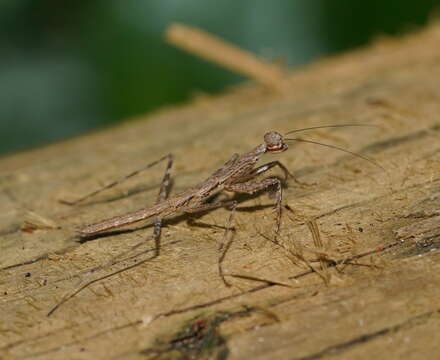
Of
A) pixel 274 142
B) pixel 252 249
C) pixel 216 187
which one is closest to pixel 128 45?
pixel 216 187

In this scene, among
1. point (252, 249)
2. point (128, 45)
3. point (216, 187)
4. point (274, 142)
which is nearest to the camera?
point (252, 249)

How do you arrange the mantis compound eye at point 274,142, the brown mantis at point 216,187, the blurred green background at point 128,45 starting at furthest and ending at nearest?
the blurred green background at point 128,45 → the mantis compound eye at point 274,142 → the brown mantis at point 216,187

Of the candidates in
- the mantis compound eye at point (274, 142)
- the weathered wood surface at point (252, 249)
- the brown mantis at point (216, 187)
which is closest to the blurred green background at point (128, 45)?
the weathered wood surface at point (252, 249)

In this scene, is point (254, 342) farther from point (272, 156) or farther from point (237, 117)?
point (237, 117)

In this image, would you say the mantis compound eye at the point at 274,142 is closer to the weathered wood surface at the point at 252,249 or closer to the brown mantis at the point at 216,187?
the brown mantis at the point at 216,187

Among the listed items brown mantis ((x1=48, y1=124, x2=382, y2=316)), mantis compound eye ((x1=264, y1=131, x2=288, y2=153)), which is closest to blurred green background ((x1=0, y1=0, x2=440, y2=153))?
brown mantis ((x1=48, y1=124, x2=382, y2=316))

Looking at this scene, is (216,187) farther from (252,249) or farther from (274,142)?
(252,249)
